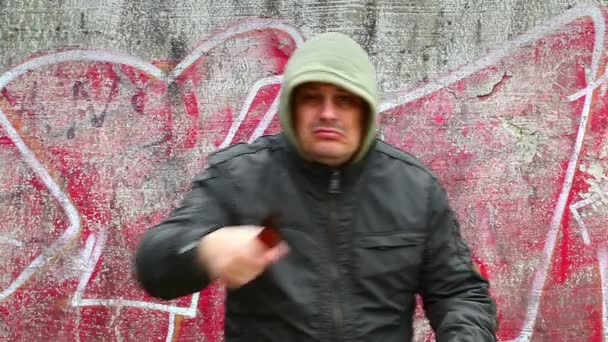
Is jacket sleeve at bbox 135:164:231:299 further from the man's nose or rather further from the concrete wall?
the concrete wall


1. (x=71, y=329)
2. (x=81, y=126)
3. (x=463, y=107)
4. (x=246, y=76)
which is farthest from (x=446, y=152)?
(x=71, y=329)

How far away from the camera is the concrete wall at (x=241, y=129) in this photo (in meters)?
3.49

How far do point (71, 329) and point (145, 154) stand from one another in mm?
905

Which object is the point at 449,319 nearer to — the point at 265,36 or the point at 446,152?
the point at 446,152

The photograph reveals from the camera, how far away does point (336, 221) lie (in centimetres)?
177

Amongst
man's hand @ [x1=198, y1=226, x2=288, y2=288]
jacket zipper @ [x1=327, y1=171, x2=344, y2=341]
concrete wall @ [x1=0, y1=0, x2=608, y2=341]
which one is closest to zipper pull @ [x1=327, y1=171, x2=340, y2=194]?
jacket zipper @ [x1=327, y1=171, x2=344, y2=341]

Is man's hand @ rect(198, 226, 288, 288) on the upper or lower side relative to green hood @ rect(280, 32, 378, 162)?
lower

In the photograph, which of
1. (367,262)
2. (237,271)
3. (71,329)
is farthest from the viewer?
(71,329)

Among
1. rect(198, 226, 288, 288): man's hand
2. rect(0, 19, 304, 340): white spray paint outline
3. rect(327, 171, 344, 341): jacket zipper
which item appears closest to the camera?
rect(198, 226, 288, 288): man's hand

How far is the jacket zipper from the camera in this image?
5.60 ft

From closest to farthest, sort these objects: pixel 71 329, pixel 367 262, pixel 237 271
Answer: pixel 237 271
pixel 367 262
pixel 71 329

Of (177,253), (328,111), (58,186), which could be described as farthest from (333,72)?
(58,186)

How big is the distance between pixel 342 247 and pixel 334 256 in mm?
29

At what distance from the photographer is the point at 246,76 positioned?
3.54m
